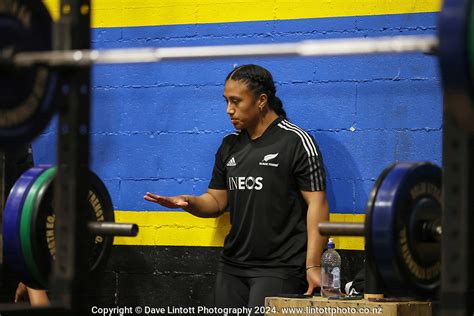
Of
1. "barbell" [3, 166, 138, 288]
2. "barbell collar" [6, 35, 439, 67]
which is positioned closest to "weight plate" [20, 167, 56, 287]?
"barbell" [3, 166, 138, 288]

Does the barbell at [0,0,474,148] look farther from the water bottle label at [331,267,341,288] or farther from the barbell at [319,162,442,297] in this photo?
the water bottle label at [331,267,341,288]

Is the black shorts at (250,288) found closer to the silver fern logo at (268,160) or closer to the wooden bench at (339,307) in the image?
the wooden bench at (339,307)

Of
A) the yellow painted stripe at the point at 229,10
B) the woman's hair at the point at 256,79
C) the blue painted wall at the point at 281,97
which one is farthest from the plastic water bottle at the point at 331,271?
the yellow painted stripe at the point at 229,10

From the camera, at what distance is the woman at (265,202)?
16.0 ft

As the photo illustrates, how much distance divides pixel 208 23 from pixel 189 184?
85cm

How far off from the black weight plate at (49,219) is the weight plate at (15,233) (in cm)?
6

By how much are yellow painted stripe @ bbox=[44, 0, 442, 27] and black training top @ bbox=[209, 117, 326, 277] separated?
0.61 metres

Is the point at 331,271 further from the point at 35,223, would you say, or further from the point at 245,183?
the point at 35,223

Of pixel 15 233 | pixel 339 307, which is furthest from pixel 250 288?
pixel 15 233

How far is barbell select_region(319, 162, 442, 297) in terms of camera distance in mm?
3160

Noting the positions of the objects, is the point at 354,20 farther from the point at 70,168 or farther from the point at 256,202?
the point at 70,168

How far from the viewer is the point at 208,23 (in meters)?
5.36

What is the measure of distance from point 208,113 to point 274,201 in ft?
2.24

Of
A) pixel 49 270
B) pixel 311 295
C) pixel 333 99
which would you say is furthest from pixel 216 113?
pixel 49 270
